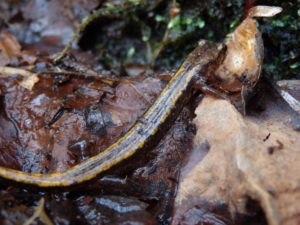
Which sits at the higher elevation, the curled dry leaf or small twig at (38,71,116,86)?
small twig at (38,71,116,86)

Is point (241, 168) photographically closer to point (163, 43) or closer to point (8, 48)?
point (163, 43)

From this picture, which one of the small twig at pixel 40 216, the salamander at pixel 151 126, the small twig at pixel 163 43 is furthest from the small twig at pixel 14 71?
the small twig at pixel 40 216

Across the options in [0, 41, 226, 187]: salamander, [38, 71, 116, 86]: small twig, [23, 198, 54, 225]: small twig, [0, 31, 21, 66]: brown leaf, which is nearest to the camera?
[23, 198, 54, 225]: small twig

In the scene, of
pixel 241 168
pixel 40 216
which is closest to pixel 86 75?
pixel 40 216

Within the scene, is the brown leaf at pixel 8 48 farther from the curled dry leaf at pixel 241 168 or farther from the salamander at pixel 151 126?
the curled dry leaf at pixel 241 168

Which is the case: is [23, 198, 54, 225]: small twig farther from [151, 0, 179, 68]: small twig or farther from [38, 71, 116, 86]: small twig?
[151, 0, 179, 68]: small twig

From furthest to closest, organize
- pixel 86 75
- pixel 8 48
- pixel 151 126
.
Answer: pixel 8 48 → pixel 86 75 → pixel 151 126

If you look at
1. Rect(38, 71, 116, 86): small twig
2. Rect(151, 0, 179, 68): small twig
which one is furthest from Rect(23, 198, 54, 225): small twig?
Rect(151, 0, 179, 68): small twig
